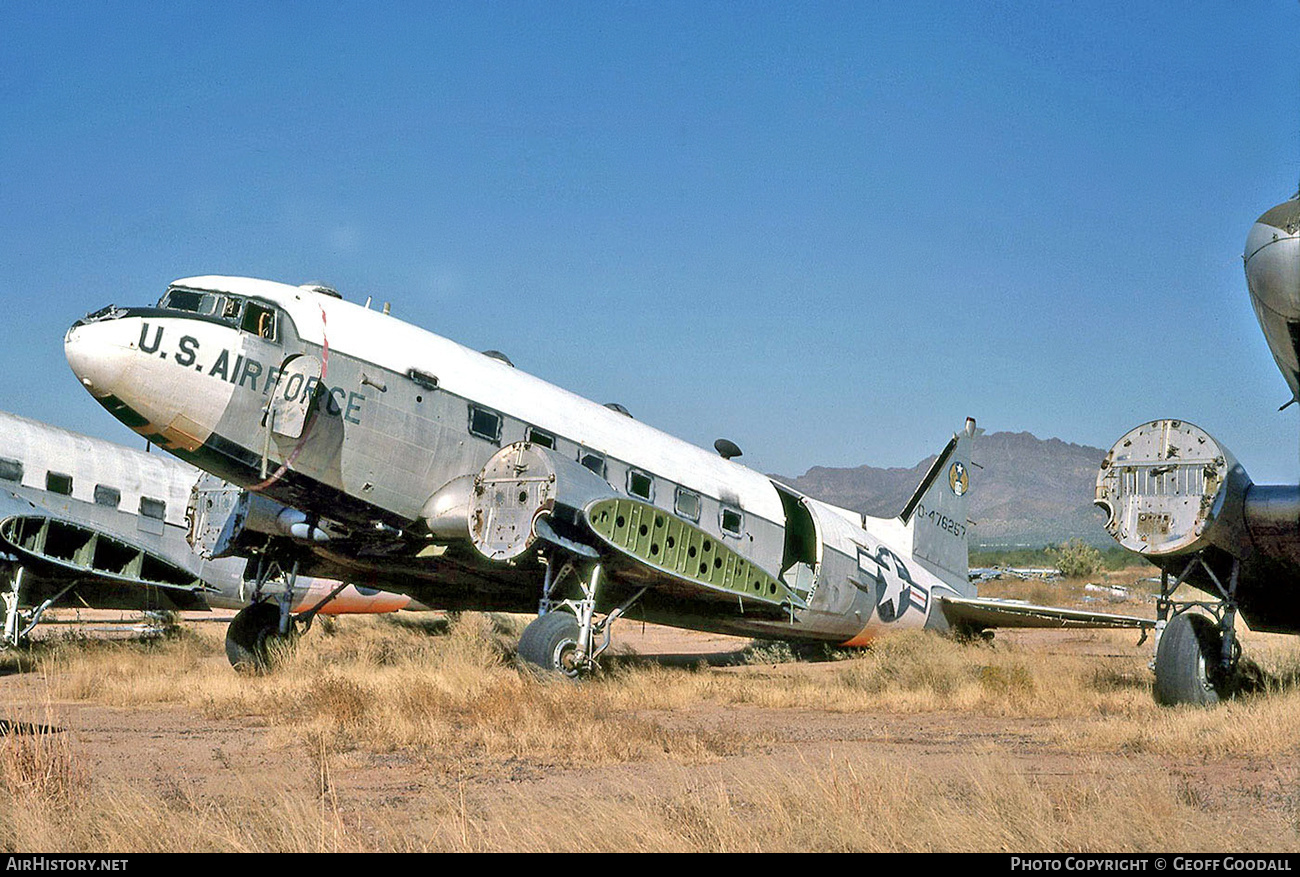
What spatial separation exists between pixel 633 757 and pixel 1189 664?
720 centimetres

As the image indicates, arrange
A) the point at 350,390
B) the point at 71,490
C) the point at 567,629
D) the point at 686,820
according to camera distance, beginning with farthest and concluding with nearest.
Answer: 1. the point at 71,490
2. the point at 567,629
3. the point at 350,390
4. the point at 686,820

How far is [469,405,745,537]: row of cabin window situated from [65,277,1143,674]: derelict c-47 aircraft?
3cm

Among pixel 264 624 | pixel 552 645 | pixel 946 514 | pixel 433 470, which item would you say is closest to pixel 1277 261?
pixel 552 645

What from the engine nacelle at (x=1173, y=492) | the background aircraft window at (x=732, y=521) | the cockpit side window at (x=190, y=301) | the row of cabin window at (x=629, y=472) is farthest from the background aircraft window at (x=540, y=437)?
the engine nacelle at (x=1173, y=492)

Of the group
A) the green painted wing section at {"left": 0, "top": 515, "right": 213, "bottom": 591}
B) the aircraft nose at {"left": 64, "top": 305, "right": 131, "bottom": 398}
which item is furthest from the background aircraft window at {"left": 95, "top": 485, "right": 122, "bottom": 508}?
the aircraft nose at {"left": 64, "top": 305, "right": 131, "bottom": 398}

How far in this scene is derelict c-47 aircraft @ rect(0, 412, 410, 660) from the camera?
2006 cm

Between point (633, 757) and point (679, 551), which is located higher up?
point (679, 551)

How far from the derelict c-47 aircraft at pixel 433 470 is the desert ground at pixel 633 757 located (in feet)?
4.55

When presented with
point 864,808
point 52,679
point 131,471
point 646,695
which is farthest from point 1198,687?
point 131,471

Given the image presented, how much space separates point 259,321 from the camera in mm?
14828

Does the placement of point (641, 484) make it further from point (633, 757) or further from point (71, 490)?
point (71, 490)

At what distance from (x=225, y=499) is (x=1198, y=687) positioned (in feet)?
47.3

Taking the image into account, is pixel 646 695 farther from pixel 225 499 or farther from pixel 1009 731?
pixel 225 499
